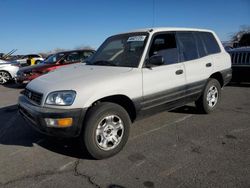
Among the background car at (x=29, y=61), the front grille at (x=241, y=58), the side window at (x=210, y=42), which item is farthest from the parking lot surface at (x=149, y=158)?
the background car at (x=29, y=61)

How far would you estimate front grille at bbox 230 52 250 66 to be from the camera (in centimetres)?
864

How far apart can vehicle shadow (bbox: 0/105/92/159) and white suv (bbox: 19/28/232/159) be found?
19.1 inches

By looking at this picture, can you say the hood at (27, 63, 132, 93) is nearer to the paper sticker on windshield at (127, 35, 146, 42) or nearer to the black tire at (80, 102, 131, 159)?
the black tire at (80, 102, 131, 159)

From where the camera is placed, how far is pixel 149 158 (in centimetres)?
373

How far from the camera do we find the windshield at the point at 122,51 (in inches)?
172

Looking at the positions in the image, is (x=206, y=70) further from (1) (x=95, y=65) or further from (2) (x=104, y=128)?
(2) (x=104, y=128)

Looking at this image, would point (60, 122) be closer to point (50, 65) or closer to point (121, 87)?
point (121, 87)

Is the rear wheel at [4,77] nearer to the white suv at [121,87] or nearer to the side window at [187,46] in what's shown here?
the white suv at [121,87]

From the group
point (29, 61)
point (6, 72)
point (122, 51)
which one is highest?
point (122, 51)

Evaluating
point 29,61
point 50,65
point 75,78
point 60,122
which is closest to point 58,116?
point 60,122

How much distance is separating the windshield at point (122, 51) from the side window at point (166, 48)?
0.21m

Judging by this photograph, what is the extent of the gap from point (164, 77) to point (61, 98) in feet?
5.87

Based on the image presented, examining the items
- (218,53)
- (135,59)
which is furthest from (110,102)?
(218,53)

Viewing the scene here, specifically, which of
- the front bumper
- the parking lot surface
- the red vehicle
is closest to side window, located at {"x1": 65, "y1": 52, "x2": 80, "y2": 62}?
the red vehicle
